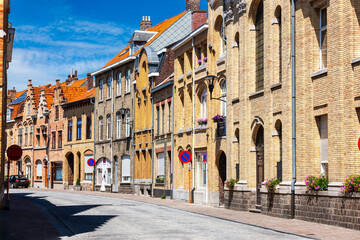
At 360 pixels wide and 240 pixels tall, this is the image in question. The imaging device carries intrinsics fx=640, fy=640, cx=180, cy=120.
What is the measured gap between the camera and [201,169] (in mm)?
34688

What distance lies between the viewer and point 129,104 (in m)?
49.0

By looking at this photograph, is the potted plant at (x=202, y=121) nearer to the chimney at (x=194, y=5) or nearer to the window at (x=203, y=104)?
the window at (x=203, y=104)

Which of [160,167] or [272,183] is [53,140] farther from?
[272,183]

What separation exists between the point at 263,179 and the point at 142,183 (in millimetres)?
20053

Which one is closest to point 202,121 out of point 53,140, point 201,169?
point 201,169

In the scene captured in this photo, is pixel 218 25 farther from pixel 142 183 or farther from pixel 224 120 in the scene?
pixel 142 183

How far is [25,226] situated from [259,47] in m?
13.1

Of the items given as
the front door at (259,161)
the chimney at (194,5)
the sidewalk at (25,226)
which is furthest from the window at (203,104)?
the chimney at (194,5)

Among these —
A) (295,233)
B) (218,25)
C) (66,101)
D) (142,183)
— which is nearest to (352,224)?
(295,233)

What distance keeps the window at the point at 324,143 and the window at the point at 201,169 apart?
42.4 ft

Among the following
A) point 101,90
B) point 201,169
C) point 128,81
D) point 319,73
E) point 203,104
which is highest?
point 128,81

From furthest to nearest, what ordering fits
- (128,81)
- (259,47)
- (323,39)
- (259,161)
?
(128,81), (259,47), (259,161), (323,39)

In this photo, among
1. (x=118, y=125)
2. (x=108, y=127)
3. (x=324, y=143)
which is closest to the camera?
(x=324, y=143)

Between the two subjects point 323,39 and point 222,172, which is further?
point 222,172
